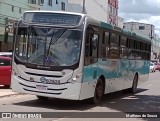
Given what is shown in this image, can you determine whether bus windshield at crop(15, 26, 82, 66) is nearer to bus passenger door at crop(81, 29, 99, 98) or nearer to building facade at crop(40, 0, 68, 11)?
bus passenger door at crop(81, 29, 99, 98)

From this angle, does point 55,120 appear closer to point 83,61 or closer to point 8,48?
point 83,61

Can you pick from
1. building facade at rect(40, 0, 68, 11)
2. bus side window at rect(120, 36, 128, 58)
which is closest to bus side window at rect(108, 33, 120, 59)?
bus side window at rect(120, 36, 128, 58)

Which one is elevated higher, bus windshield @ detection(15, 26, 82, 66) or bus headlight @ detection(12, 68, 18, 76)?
bus windshield @ detection(15, 26, 82, 66)

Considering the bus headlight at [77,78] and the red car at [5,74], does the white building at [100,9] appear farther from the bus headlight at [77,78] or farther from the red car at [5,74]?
the bus headlight at [77,78]

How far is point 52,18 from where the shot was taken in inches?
564

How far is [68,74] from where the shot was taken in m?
13.8

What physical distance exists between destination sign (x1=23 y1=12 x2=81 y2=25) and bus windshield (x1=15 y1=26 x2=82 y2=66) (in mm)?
251

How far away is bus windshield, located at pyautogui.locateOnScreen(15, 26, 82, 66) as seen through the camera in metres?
13.9

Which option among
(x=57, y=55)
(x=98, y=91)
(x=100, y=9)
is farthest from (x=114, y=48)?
(x=100, y=9)

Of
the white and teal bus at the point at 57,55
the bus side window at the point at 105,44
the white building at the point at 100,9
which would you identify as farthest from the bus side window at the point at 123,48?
the white building at the point at 100,9

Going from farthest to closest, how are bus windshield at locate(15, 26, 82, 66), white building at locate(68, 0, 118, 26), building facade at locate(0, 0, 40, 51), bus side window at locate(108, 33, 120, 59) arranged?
white building at locate(68, 0, 118, 26) < building facade at locate(0, 0, 40, 51) < bus side window at locate(108, 33, 120, 59) < bus windshield at locate(15, 26, 82, 66)

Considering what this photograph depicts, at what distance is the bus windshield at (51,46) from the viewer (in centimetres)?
1391

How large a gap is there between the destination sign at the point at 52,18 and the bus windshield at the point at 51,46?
0.25 meters

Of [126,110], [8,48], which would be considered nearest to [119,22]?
[8,48]
